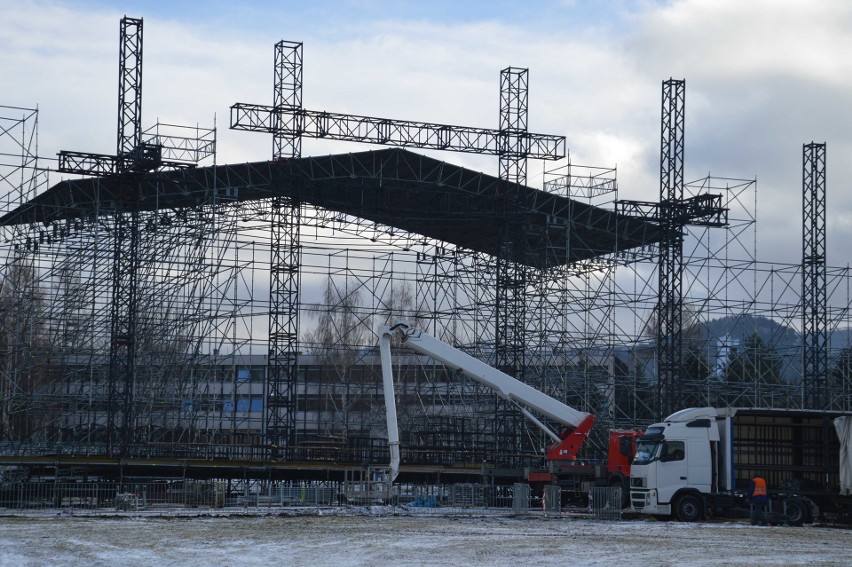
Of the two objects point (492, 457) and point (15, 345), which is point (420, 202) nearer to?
point (492, 457)

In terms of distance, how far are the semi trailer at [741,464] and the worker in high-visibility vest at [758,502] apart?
0.59 metres

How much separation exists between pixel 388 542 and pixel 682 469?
12547mm

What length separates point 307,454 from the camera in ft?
165

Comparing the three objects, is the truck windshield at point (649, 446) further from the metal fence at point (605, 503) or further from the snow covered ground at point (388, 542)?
the snow covered ground at point (388, 542)

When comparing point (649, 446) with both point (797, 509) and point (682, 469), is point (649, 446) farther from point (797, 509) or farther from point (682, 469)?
point (797, 509)

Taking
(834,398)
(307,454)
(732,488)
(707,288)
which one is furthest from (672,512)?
(834,398)

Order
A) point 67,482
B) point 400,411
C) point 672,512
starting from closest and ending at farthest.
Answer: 1. point 672,512
2. point 67,482
3. point 400,411

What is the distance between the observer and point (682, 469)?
3528cm

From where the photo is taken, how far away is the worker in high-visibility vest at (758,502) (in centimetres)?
3381

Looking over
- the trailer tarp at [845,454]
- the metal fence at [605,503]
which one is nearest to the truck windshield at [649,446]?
the metal fence at [605,503]

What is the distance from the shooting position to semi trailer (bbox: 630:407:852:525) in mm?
35125

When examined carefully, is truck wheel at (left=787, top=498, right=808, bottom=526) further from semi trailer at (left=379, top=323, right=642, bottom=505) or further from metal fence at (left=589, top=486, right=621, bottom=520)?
semi trailer at (left=379, top=323, right=642, bottom=505)

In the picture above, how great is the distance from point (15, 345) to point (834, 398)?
37.9 m

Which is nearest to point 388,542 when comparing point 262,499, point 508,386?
point 508,386
